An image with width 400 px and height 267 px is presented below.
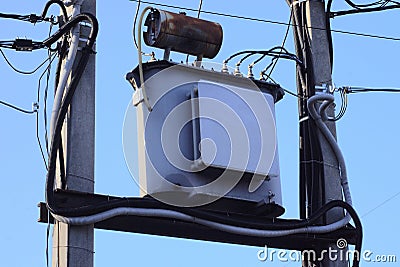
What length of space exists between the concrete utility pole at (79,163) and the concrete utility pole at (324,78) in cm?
215

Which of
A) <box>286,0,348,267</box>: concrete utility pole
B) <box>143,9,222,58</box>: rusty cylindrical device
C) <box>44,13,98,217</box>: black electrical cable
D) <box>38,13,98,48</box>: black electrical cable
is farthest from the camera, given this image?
<box>286,0,348,267</box>: concrete utility pole

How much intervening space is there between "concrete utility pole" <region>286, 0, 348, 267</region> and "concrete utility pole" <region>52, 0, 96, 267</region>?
7.06 ft

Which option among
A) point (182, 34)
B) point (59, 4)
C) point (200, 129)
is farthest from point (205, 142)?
point (59, 4)

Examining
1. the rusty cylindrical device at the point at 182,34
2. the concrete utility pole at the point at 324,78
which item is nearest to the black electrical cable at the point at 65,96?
the rusty cylindrical device at the point at 182,34

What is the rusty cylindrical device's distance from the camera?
8.51 metres

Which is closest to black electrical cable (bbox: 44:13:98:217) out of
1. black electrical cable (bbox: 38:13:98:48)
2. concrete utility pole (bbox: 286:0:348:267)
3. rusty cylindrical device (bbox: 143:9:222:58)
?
black electrical cable (bbox: 38:13:98:48)

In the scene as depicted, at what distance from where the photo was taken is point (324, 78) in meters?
9.36

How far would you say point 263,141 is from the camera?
8.57 metres

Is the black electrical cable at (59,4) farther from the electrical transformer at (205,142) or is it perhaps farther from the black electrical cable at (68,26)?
the electrical transformer at (205,142)

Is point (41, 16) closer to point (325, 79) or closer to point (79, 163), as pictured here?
point (79, 163)

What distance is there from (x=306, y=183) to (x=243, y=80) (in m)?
1.07

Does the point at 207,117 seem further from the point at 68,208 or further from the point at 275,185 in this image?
the point at 68,208

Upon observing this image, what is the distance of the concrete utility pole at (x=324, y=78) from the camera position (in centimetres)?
888

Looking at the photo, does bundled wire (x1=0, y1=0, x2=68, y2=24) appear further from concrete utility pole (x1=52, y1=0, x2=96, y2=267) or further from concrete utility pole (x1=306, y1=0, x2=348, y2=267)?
concrete utility pole (x1=306, y1=0, x2=348, y2=267)
